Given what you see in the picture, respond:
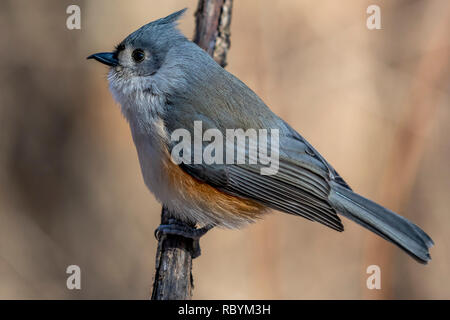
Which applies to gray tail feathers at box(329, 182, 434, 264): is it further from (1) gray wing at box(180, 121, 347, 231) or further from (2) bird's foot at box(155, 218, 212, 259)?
(2) bird's foot at box(155, 218, 212, 259)

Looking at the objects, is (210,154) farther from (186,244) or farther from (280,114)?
(280,114)

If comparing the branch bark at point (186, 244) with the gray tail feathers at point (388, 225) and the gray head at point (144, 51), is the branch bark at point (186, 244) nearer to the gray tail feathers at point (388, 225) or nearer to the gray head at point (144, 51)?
the gray head at point (144, 51)

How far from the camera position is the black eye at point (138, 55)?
10.2 feet

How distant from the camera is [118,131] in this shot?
15.6ft

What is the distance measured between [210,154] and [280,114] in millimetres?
1925

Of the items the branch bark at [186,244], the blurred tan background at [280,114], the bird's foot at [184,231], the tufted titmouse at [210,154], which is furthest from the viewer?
the blurred tan background at [280,114]

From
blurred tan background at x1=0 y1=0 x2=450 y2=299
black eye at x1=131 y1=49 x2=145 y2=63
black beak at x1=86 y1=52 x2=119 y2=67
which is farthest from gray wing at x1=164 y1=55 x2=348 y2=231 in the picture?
blurred tan background at x1=0 y1=0 x2=450 y2=299

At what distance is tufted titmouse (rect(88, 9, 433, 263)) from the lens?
116 inches

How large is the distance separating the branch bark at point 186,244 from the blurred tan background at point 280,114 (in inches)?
40.9

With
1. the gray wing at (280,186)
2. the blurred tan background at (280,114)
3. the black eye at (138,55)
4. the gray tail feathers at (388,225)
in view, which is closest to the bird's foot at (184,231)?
the gray wing at (280,186)

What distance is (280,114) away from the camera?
15.5ft

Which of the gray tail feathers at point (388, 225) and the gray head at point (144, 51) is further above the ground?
the gray head at point (144, 51)

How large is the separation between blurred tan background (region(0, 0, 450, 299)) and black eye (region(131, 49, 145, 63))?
1.66 metres

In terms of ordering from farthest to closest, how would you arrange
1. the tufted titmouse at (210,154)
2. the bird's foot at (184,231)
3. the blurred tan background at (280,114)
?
the blurred tan background at (280,114) < the bird's foot at (184,231) < the tufted titmouse at (210,154)
